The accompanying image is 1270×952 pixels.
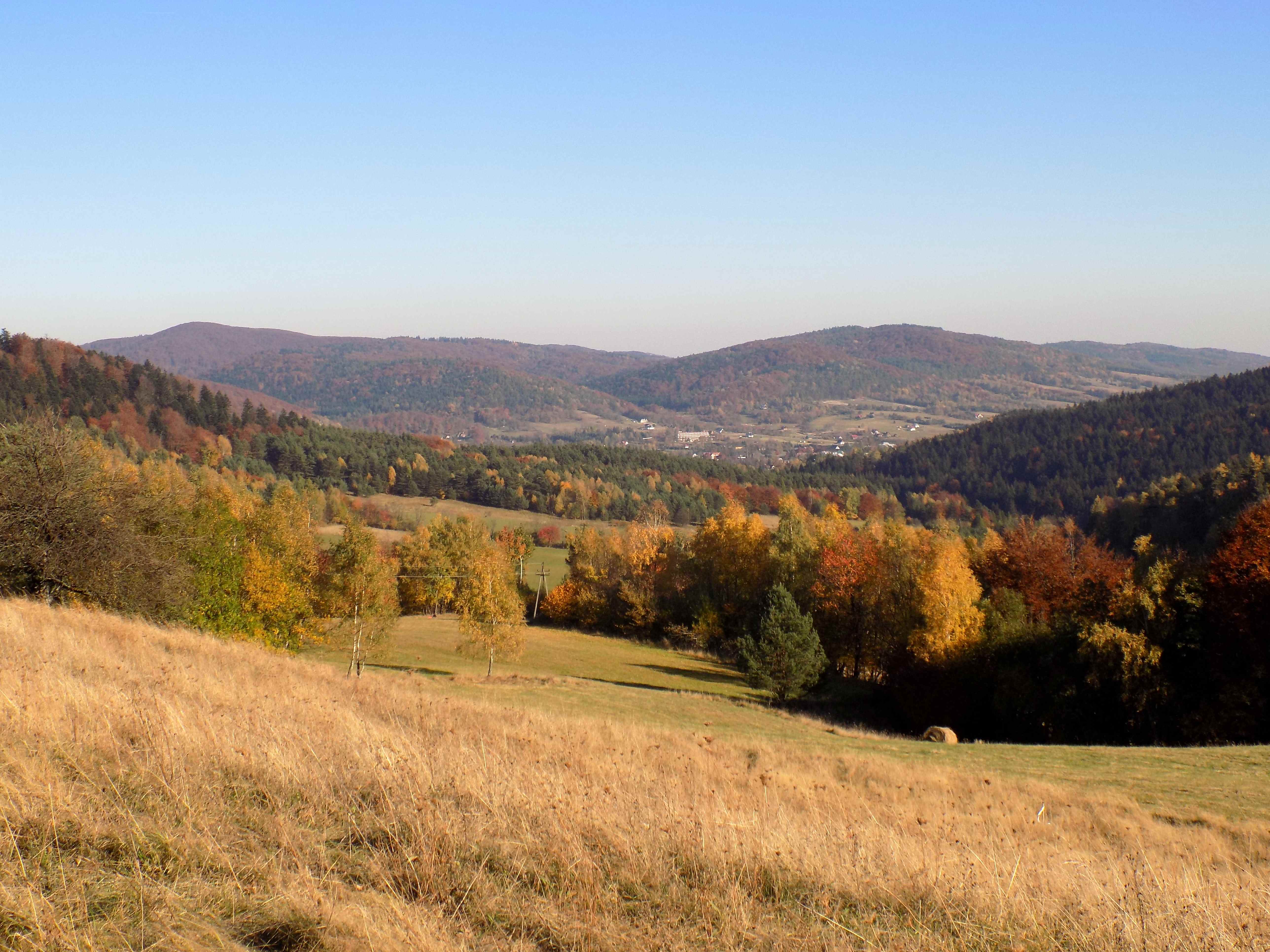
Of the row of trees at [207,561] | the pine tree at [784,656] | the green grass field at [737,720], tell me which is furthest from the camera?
the pine tree at [784,656]

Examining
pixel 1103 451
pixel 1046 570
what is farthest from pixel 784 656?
pixel 1103 451

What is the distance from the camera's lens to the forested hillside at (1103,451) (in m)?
157

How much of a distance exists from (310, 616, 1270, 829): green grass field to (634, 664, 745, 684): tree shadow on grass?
146mm

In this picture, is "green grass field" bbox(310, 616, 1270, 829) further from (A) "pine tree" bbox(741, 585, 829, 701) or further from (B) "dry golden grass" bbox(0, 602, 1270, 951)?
(B) "dry golden grass" bbox(0, 602, 1270, 951)

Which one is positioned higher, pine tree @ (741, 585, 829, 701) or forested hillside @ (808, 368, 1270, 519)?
forested hillside @ (808, 368, 1270, 519)

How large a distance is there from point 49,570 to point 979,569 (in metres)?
51.9

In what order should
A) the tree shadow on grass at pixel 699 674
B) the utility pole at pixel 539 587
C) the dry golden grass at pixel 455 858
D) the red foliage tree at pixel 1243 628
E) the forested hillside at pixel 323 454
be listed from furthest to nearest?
the forested hillside at pixel 323 454 → the utility pole at pixel 539 587 → the tree shadow on grass at pixel 699 674 → the red foliage tree at pixel 1243 628 → the dry golden grass at pixel 455 858

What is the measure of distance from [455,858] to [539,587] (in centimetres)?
7514

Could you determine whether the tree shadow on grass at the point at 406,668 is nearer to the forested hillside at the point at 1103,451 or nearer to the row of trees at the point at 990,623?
the row of trees at the point at 990,623

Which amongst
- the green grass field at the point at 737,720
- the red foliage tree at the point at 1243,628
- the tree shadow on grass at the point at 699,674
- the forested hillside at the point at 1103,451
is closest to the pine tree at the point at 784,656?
the green grass field at the point at 737,720

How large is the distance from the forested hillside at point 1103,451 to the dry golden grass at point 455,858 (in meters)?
163

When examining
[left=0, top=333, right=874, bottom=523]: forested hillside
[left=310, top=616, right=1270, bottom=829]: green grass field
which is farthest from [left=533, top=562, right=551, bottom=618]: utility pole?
[left=0, top=333, right=874, bottom=523]: forested hillside

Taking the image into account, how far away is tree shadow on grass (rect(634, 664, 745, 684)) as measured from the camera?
160ft

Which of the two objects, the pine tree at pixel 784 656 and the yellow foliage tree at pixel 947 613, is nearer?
the pine tree at pixel 784 656
